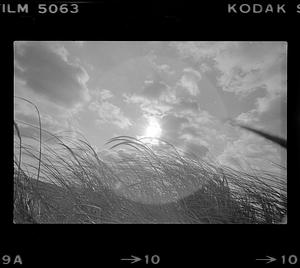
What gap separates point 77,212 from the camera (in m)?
2.45
